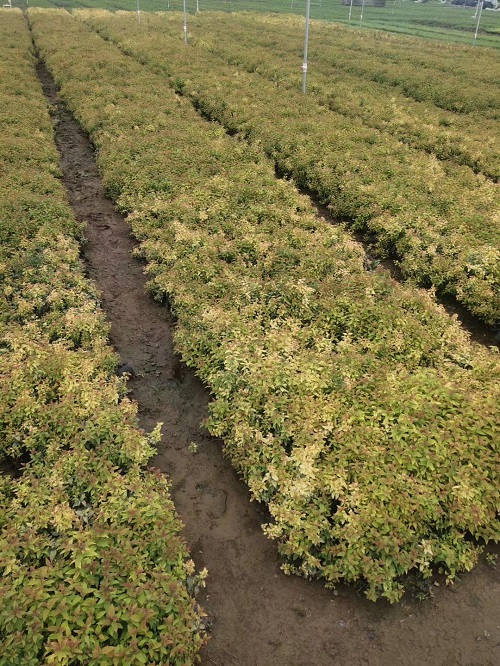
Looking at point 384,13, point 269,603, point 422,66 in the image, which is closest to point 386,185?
point 269,603

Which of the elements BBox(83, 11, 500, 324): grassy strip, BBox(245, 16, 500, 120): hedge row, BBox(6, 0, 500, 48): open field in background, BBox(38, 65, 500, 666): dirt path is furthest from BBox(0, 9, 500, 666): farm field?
BBox(6, 0, 500, 48): open field in background

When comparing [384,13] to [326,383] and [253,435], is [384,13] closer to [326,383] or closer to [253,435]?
[326,383]

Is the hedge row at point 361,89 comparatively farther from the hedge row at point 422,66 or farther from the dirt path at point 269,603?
the dirt path at point 269,603

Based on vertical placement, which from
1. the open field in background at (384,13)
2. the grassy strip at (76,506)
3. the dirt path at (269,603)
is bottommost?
the dirt path at (269,603)

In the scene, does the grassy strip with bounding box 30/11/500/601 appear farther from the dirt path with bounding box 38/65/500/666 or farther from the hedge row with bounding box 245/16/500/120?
the hedge row with bounding box 245/16/500/120

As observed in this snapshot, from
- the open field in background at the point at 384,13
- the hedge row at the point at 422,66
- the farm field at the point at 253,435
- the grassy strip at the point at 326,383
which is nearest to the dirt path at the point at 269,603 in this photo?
the farm field at the point at 253,435

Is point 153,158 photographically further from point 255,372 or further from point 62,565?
point 62,565

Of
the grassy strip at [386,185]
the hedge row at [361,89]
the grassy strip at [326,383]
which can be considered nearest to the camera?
the grassy strip at [326,383]
